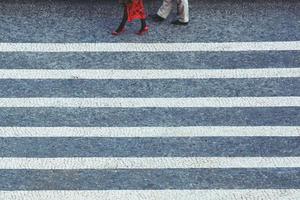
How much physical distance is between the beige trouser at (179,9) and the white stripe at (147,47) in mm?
581

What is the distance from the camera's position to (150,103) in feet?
46.1

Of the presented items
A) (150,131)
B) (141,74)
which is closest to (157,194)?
(150,131)

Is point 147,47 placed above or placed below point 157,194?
above

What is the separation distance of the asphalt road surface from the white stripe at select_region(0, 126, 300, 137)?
0.06 feet

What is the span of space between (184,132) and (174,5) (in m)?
3.43

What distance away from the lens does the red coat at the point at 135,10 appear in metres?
15.1

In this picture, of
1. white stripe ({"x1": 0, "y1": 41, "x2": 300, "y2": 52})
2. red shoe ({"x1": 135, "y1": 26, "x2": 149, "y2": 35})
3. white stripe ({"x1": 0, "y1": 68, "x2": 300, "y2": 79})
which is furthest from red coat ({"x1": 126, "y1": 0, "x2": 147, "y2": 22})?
white stripe ({"x1": 0, "y1": 68, "x2": 300, "y2": 79})

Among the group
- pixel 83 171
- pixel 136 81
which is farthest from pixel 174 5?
pixel 83 171

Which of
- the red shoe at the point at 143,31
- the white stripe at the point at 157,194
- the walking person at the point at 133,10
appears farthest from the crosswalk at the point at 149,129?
the walking person at the point at 133,10

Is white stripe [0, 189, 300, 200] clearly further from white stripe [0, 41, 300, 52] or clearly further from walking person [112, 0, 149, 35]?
walking person [112, 0, 149, 35]

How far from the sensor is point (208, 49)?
1520 cm

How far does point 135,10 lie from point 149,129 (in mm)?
2531

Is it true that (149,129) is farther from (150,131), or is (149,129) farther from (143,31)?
(143,31)

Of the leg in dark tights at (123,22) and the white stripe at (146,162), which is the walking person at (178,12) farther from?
the white stripe at (146,162)
